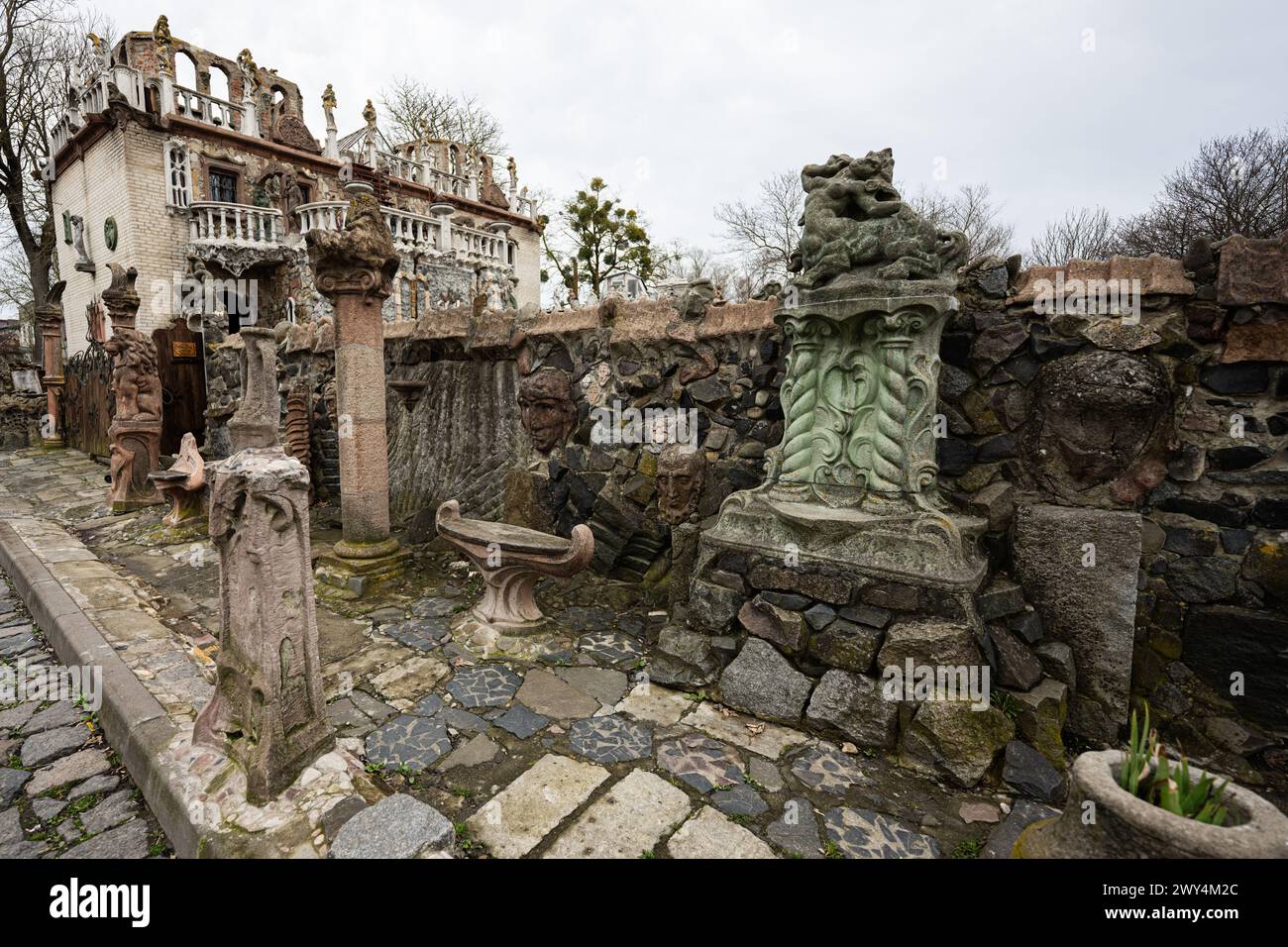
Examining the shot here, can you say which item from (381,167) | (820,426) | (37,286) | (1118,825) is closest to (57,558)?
(820,426)

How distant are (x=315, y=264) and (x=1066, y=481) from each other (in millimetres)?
5481

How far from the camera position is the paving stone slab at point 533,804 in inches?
84.7

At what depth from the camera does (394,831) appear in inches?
80.6

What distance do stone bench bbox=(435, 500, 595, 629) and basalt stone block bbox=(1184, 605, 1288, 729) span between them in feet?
10.7

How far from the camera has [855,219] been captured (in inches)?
126

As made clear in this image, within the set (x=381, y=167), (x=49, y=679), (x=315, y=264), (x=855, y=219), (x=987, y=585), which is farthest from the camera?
(x=381, y=167)

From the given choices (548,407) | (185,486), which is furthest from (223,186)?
(548,407)

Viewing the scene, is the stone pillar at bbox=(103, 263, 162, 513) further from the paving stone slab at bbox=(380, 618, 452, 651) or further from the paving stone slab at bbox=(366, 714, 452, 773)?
the paving stone slab at bbox=(366, 714, 452, 773)

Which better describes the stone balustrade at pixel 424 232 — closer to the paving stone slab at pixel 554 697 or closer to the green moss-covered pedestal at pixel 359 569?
the green moss-covered pedestal at pixel 359 569

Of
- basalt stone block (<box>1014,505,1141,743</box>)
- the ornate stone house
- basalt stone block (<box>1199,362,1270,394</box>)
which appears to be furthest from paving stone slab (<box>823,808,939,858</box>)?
the ornate stone house

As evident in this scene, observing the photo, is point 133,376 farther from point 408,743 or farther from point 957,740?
point 957,740

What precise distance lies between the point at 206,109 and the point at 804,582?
62.4 ft
